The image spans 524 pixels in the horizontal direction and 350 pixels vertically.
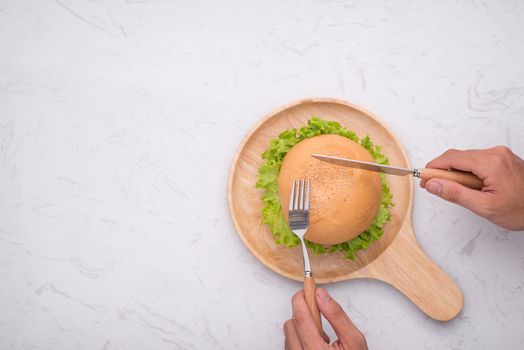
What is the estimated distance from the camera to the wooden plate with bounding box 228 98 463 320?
6.15 ft

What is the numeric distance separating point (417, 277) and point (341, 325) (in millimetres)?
531

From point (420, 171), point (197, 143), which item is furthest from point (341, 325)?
point (197, 143)

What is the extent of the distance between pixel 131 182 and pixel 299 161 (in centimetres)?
86

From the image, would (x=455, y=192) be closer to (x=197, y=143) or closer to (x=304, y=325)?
(x=304, y=325)

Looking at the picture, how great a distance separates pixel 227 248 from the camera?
2018 mm

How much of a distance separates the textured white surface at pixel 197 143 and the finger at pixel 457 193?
44 cm

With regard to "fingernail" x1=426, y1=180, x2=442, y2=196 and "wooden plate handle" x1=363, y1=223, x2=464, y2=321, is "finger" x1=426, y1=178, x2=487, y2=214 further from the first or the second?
"wooden plate handle" x1=363, y1=223, x2=464, y2=321

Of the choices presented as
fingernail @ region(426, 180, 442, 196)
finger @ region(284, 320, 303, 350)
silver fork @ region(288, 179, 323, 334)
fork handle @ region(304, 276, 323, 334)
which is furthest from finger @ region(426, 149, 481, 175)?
finger @ region(284, 320, 303, 350)

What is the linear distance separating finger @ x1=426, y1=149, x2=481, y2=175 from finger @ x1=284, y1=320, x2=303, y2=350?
0.86 meters

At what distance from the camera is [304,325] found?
4.97ft

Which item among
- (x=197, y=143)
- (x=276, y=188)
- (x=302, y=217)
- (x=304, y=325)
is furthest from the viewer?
→ (x=197, y=143)

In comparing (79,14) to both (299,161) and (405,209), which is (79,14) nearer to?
(299,161)

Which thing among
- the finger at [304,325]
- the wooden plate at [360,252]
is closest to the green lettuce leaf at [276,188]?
the wooden plate at [360,252]

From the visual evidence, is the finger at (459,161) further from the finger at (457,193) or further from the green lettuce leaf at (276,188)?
the green lettuce leaf at (276,188)
